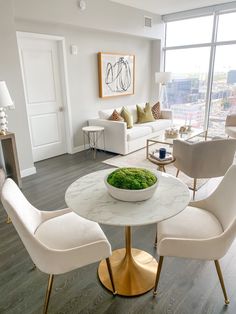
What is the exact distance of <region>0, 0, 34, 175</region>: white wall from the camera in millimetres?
3158

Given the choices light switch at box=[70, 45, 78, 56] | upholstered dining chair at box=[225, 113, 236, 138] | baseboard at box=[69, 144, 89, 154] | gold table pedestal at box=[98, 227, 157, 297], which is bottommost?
gold table pedestal at box=[98, 227, 157, 297]

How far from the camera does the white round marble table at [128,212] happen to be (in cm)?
139

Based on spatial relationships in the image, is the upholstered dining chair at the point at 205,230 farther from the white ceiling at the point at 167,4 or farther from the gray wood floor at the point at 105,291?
the white ceiling at the point at 167,4

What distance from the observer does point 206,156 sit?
2787mm

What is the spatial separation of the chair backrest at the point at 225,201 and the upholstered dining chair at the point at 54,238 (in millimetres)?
839

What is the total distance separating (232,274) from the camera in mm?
1885

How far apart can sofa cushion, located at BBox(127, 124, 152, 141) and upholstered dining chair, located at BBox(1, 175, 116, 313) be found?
9.81ft

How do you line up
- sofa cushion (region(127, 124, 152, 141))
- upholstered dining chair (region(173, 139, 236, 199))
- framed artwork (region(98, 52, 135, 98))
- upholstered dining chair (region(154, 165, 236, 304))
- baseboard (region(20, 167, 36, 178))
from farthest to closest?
1. framed artwork (region(98, 52, 135, 98))
2. sofa cushion (region(127, 124, 152, 141))
3. baseboard (region(20, 167, 36, 178))
4. upholstered dining chair (region(173, 139, 236, 199))
5. upholstered dining chair (region(154, 165, 236, 304))

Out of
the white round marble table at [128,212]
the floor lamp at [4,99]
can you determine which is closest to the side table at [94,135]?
the floor lamp at [4,99]

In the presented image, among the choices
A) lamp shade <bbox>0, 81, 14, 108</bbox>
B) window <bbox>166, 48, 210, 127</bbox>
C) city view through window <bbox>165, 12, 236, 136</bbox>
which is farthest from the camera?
window <bbox>166, 48, 210, 127</bbox>

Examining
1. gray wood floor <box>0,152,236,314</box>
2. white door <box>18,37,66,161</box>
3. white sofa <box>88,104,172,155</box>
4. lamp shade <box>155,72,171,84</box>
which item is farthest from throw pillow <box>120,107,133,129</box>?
gray wood floor <box>0,152,236,314</box>

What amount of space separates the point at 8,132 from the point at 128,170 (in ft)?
7.80

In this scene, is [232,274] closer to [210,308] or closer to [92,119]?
[210,308]

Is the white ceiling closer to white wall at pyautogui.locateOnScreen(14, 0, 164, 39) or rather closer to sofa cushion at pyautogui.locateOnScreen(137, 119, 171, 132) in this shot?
white wall at pyautogui.locateOnScreen(14, 0, 164, 39)
